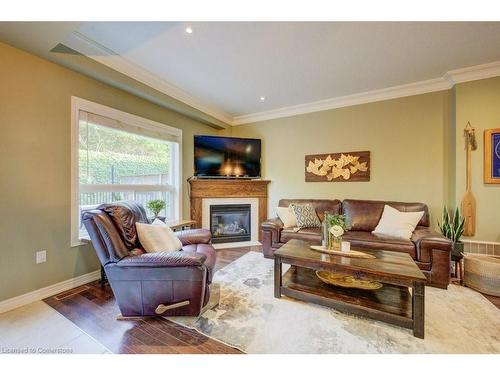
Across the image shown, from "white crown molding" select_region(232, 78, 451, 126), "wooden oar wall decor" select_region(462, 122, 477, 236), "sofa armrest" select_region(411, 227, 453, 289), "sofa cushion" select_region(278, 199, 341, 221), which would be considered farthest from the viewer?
"sofa cushion" select_region(278, 199, 341, 221)

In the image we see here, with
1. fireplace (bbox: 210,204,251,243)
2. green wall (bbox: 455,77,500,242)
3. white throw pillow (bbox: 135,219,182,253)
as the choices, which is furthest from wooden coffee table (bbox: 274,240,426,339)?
fireplace (bbox: 210,204,251,243)

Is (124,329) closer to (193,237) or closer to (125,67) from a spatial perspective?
(193,237)

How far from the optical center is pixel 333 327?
165 centimetres

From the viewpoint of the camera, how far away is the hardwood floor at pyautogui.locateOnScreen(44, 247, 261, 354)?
4.72 feet

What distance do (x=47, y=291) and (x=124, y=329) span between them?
47.5 inches

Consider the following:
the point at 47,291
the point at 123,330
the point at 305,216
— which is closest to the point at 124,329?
the point at 123,330

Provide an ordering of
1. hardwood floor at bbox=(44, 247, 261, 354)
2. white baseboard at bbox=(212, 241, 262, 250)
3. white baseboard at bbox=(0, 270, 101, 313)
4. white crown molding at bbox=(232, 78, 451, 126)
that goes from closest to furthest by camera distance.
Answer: hardwood floor at bbox=(44, 247, 261, 354), white baseboard at bbox=(0, 270, 101, 313), white crown molding at bbox=(232, 78, 451, 126), white baseboard at bbox=(212, 241, 262, 250)

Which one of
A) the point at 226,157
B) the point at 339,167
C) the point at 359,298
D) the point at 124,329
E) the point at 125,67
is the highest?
the point at 125,67

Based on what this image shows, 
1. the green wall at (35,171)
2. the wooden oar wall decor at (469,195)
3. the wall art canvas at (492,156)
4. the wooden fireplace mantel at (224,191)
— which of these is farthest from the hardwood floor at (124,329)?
the wooden fireplace mantel at (224,191)

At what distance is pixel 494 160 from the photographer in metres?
2.70

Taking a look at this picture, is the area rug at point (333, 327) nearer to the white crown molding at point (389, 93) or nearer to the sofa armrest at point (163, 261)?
the sofa armrest at point (163, 261)

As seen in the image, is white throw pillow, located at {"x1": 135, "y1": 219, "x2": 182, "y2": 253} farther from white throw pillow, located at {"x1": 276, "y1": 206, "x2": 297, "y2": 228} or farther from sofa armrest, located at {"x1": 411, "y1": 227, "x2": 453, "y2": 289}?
sofa armrest, located at {"x1": 411, "y1": 227, "x2": 453, "y2": 289}

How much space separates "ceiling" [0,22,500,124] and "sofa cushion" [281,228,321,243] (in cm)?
225
